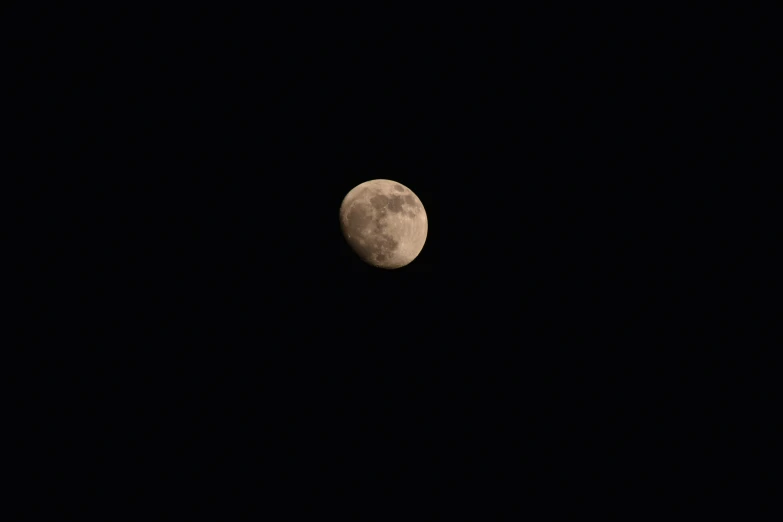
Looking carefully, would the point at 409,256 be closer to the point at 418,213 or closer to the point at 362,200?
the point at 418,213

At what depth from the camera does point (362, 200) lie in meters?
2.30

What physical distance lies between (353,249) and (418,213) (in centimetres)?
51

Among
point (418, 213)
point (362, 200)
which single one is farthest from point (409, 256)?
point (362, 200)

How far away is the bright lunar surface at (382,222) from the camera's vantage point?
2.26m

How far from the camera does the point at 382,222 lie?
7.39 feet

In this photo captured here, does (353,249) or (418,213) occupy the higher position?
(418,213)

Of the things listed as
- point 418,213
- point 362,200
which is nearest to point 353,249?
point 362,200

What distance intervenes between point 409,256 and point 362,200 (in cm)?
49

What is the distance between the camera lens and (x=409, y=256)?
241 centimetres

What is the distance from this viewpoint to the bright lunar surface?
89.0 inches

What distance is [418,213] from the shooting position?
2.40m

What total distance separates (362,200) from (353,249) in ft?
1.08

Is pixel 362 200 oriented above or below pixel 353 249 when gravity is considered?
above

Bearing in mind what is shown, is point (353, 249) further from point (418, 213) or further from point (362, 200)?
point (418, 213)
